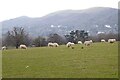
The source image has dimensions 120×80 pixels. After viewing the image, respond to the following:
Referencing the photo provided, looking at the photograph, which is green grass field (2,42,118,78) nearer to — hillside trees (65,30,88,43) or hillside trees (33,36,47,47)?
hillside trees (33,36,47,47)

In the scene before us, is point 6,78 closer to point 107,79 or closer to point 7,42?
point 107,79

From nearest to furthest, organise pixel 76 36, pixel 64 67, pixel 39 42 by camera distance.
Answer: pixel 64 67, pixel 39 42, pixel 76 36

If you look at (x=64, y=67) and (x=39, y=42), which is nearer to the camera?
(x=64, y=67)

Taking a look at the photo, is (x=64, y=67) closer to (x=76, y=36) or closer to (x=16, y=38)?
(x=16, y=38)

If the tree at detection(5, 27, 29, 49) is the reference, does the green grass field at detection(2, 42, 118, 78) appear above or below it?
below

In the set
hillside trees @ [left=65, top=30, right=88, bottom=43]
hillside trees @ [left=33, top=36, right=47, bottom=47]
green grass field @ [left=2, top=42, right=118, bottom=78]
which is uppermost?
hillside trees @ [left=65, top=30, right=88, bottom=43]

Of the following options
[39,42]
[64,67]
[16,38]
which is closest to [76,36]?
[39,42]

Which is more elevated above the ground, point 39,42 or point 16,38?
point 16,38

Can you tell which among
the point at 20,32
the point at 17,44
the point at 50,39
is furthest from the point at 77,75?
the point at 50,39

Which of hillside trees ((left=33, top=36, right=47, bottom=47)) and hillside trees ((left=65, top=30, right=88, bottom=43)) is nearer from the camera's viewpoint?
hillside trees ((left=33, top=36, right=47, bottom=47))

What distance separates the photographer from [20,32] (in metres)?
95.9

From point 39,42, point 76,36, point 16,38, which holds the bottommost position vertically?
point 39,42

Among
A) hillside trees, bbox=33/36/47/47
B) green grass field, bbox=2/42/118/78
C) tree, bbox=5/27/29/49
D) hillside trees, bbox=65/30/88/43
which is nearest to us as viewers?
green grass field, bbox=2/42/118/78

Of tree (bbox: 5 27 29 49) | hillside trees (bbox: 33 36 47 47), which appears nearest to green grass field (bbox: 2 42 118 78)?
tree (bbox: 5 27 29 49)
